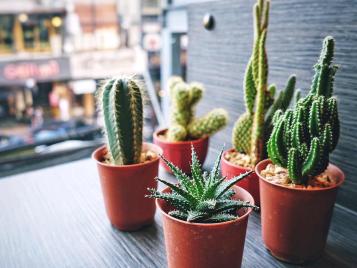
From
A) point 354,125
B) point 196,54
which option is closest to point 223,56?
point 196,54

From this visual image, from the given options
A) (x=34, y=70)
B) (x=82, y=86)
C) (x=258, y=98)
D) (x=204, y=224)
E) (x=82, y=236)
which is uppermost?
(x=258, y=98)

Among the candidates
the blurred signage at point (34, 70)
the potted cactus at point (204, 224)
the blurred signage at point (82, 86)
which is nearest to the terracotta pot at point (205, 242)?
the potted cactus at point (204, 224)

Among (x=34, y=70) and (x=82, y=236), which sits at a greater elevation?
(x=82, y=236)

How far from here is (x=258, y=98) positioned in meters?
0.65

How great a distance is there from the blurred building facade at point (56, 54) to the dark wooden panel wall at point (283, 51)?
6.36 meters

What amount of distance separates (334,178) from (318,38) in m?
0.31

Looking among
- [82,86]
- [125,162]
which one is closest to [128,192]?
[125,162]

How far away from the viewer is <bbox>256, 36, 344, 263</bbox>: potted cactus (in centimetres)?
51

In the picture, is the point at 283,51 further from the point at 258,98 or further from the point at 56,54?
the point at 56,54

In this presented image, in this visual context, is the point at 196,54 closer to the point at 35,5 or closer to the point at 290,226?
the point at 290,226

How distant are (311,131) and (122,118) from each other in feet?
1.00

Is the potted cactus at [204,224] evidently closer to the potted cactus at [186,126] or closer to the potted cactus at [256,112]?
the potted cactus at [256,112]

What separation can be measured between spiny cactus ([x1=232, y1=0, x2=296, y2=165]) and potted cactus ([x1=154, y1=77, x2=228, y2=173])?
0.11m

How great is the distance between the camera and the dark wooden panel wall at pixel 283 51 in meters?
0.69
